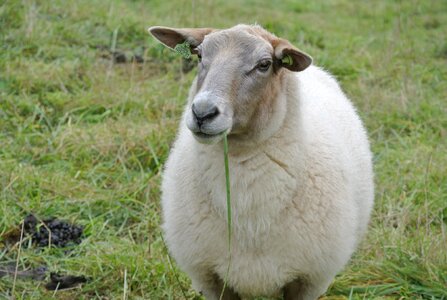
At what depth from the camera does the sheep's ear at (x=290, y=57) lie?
11.5ft

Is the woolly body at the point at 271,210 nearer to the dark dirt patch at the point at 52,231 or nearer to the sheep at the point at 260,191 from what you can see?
the sheep at the point at 260,191

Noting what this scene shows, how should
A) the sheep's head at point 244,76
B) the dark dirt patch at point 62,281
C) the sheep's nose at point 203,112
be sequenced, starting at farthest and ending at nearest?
the dark dirt patch at point 62,281 < the sheep's head at point 244,76 < the sheep's nose at point 203,112

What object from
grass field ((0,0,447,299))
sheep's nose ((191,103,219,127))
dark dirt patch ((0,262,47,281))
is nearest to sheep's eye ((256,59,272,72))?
sheep's nose ((191,103,219,127))

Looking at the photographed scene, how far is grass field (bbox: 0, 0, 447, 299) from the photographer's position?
4.29 meters

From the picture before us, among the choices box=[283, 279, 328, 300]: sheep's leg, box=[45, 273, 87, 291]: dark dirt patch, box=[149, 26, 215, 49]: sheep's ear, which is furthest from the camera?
box=[45, 273, 87, 291]: dark dirt patch

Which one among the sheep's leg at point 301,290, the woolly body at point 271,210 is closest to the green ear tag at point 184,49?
the woolly body at point 271,210

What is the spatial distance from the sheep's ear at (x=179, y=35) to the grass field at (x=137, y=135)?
1.11 m

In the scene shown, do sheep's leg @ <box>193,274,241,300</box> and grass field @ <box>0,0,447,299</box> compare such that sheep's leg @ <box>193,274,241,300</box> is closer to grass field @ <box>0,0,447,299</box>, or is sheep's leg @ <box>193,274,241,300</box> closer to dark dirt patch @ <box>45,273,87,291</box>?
grass field @ <box>0,0,447,299</box>

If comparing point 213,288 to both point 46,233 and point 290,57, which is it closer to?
point 290,57

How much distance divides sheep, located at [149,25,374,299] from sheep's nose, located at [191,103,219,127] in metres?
0.15

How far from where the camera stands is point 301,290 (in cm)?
369

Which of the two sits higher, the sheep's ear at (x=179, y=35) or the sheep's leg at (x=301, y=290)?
the sheep's ear at (x=179, y=35)

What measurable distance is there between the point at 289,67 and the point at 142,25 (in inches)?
175

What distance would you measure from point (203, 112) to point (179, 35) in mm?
741
